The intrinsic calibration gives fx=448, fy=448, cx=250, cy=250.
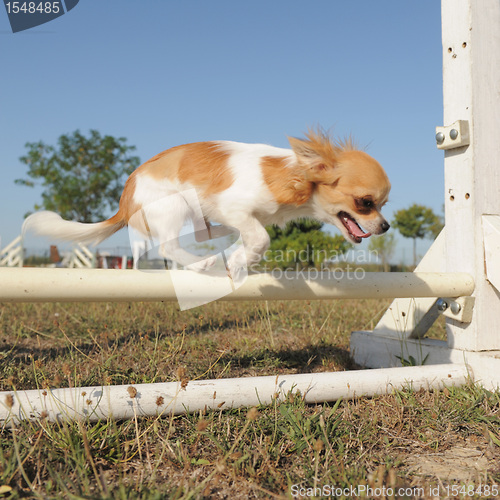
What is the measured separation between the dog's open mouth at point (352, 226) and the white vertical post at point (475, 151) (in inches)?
29.0

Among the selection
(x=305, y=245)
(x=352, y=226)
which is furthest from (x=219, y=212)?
(x=305, y=245)

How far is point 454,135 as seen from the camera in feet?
8.36

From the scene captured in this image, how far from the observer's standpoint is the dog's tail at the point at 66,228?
92.8 inches

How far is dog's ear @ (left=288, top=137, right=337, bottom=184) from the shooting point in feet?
7.14

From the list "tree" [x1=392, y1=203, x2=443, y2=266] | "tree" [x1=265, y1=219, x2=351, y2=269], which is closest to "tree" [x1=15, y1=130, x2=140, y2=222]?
"tree" [x1=265, y1=219, x2=351, y2=269]

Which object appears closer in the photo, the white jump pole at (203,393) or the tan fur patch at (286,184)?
the white jump pole at (203,393)

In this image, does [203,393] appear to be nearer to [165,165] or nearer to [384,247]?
[165,165]

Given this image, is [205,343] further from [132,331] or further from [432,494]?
[432,494]

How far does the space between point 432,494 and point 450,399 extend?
852mm

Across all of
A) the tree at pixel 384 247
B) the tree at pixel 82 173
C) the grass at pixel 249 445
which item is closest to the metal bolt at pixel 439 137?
the grass at pixel 249 445

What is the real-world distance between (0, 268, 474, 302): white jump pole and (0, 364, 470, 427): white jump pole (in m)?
0.39

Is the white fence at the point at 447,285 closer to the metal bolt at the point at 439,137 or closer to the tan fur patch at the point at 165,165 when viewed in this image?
the metal bolt at the point at 439,137

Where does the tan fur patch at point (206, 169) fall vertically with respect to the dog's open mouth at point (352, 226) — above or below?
above

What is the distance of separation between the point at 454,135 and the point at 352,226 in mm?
877
